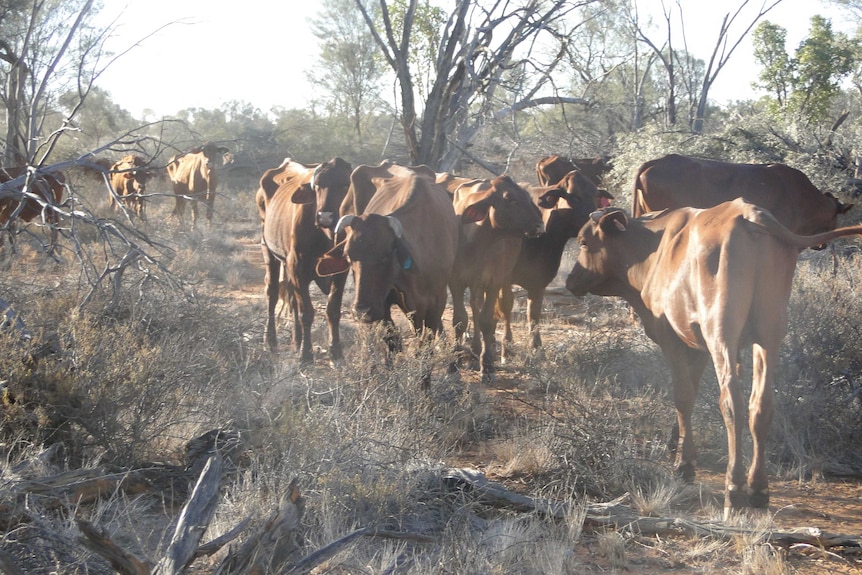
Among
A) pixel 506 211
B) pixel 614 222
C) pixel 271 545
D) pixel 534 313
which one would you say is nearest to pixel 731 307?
pixel 614 222

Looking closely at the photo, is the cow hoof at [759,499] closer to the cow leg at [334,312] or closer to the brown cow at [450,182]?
the cow leg at [334,312]

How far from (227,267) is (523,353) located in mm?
7311

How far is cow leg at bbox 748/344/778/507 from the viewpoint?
4949mm

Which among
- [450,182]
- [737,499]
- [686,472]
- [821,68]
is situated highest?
[821,68]

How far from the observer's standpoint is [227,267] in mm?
14930

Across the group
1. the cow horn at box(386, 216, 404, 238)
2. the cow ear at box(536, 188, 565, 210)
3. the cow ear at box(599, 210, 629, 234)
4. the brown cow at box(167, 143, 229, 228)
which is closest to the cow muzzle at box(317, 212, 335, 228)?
the cow horn at box(386, 216, 404, 238)

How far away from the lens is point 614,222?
6680 mm

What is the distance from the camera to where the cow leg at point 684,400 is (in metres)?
5.83

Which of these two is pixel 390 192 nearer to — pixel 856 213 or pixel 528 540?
pixel 528 540

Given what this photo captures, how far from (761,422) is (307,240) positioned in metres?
5.58

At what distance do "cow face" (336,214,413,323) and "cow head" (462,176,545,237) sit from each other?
1.61 metres

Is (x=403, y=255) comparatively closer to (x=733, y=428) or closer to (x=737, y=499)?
(x=733, y=428)

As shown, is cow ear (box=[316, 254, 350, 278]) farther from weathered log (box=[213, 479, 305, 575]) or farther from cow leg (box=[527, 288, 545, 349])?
weathered log (box=[213, 479, 305, 575])

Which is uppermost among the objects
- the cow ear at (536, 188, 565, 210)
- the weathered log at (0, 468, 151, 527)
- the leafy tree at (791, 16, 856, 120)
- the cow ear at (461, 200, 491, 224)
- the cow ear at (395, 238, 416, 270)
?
the leafy tree at (791, 16, 856, 120)
